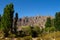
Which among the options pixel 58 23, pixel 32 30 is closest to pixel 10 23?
pixel 32 30

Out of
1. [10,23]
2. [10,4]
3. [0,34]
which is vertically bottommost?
[0,34]

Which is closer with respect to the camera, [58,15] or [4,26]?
[4,26]

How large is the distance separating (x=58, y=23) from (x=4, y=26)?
34.1 metres

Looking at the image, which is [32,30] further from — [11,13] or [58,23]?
[58,23]

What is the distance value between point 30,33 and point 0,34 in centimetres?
1202

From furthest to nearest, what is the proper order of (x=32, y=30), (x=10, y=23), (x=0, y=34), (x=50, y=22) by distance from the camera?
(x=50, y=22), (x=32, y=30), (x=0, y=34), (x=10, y=23)

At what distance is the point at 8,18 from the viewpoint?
6166 centimetres

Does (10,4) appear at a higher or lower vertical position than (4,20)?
higher

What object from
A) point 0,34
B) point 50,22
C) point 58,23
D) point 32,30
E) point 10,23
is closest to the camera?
point 10,23

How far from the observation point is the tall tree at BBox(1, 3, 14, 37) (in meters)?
61.2

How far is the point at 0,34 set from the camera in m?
65.6

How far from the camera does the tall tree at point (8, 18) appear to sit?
201ft

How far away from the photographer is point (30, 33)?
226 ft

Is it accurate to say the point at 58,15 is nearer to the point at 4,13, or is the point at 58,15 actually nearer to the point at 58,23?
the point at 58,23
